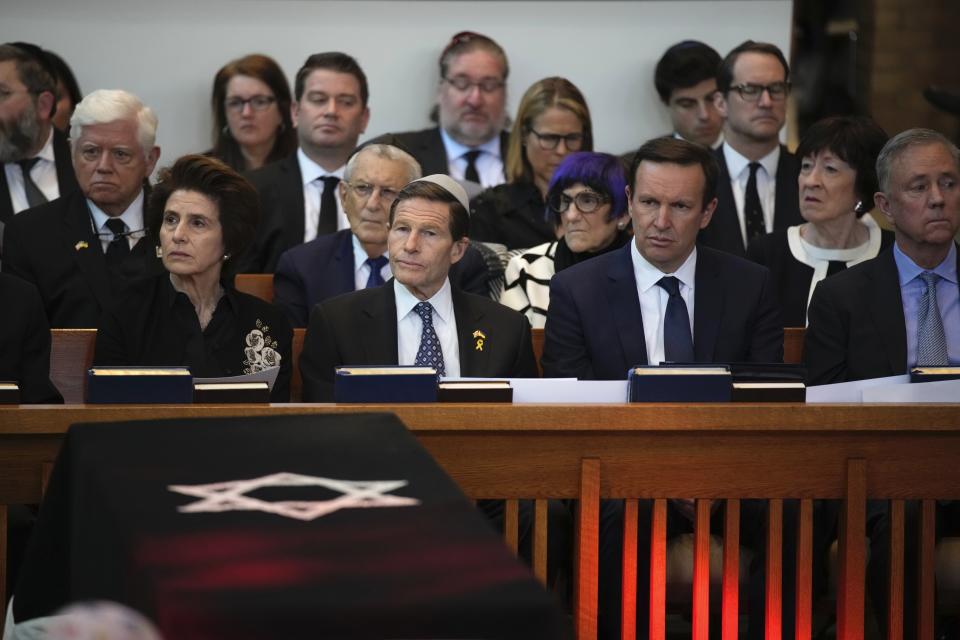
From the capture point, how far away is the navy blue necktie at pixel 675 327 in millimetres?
3555

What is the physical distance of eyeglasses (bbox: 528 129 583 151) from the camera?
15.3ft

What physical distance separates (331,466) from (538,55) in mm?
4036

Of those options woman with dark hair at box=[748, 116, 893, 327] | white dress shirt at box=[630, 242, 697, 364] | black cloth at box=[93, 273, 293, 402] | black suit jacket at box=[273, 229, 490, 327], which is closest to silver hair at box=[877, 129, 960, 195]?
woman with dark hair at box=[748, 116, 893, 327]

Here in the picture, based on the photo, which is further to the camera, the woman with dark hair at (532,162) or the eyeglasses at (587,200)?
the woman with dark hair at (532,162)

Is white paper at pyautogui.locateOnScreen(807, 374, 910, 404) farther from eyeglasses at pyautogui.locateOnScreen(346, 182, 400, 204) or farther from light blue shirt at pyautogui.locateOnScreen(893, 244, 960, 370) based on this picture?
eyeglasses at pyautogui.locateOnScreen(346, 182, 400, 204)

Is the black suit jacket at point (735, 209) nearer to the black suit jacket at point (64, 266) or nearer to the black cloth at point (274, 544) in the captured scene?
the black suit jacket at point (64, 266)

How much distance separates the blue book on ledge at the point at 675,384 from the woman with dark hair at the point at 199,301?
1.04 m

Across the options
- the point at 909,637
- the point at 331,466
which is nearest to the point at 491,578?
the point at 331,466

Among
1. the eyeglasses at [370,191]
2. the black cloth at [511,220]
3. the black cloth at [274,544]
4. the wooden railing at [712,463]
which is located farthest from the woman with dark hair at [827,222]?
the black cloth at [274,544]

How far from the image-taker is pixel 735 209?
468 centimetres

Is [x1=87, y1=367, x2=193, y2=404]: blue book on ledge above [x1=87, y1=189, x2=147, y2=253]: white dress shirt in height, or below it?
below

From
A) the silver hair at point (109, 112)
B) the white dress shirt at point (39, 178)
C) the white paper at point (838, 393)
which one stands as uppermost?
the silver hair at point (109, 112)

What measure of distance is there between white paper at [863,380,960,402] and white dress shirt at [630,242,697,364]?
81 centimetres

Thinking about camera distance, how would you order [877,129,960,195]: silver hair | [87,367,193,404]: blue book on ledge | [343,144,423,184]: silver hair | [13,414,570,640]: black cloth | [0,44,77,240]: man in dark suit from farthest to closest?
1. [0,44,77,240]: man in dark suit
2. [343,144,423,184]: silver hair
3. [877,129,960,195]: silver hair
4. [87,367,193,404]: blue book on ledge
5. [13,414,570,640]: black cloth
